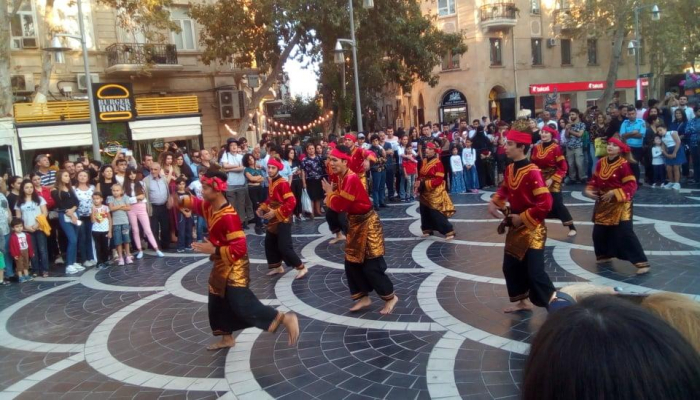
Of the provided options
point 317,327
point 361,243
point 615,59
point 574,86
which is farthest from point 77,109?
point 574,86

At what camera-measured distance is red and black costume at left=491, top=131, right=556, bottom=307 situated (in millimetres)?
5727

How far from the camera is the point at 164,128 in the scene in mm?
21625

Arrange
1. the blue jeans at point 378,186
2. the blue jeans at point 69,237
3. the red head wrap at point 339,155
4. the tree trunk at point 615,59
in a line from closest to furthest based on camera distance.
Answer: the red head wrap at point 339,155, the blue jeans at point 69,237, the blue jeans at point 378,186, the tree trunk at point 615,59

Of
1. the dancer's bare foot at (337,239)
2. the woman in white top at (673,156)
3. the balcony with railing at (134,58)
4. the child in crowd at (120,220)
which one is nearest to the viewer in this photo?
the child in crowd at (120,220)

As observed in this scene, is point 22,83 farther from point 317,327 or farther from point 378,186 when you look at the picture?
point 317,327

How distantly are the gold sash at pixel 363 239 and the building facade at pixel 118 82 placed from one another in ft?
48.5

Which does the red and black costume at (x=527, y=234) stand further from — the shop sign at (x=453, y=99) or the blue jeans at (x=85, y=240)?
the shop sign at (x=453, y=99)

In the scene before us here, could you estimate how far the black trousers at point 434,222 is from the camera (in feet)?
33.1

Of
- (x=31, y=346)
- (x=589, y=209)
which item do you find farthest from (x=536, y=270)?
(x=589, y=209)

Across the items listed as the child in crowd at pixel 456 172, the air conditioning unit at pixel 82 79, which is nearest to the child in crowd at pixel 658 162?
the child in crowd at pixel 456 172

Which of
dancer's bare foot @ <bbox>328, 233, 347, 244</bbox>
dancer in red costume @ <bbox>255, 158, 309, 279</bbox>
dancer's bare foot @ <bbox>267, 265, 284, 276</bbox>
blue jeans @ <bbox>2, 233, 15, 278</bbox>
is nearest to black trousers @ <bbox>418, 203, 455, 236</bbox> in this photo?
dancer's bare foot @ <bbox>328, 233, 347, 244</bbox>

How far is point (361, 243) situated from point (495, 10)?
32.5 metres

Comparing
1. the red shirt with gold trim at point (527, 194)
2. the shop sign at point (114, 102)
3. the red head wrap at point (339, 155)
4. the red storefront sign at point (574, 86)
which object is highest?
the red storefront sign at point (574, 86)

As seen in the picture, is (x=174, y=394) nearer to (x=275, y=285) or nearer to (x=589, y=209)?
(x=275, y=285)
